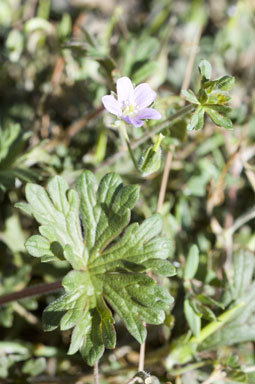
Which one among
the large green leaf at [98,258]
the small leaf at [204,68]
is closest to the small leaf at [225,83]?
the small leaf at [204,68]

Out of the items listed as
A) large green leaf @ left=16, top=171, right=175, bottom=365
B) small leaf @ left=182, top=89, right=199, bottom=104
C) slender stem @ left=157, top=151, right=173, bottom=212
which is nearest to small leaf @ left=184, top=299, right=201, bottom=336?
large green leaf @ left=16, top=171, right=175, bottom=365

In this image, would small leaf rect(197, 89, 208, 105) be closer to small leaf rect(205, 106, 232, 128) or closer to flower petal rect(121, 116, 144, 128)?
small leaf rect(205, 106, 232, 128)

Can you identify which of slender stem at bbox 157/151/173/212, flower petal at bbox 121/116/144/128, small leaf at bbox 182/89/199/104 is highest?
small leaf at bbox 182/89/199/104

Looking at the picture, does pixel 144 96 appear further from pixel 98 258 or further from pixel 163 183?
pixel 163 183

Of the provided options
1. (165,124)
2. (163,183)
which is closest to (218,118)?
(165,124)

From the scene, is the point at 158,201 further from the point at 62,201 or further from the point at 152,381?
the point at 152,381

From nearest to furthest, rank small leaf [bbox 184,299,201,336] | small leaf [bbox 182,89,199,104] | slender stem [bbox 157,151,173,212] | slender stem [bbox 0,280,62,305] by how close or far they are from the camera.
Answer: small leaf [bbox 182,89,199,104], slender stem [bbox 0,280,62,305], small leaf [bbox 184,299,201,336], slender stem [bbox 157,151,173,212]

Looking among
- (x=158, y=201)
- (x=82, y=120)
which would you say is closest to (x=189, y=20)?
(x=82, y=120)

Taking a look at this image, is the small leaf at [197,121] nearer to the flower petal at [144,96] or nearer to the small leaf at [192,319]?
the flower petal at [144,96]
